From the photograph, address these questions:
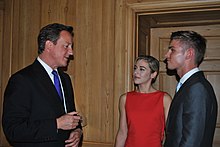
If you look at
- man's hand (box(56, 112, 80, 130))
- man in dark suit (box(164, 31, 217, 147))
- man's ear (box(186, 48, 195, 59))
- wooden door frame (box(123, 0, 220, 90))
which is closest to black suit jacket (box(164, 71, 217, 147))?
man in dark suit (box(164, 31, 217, 147))

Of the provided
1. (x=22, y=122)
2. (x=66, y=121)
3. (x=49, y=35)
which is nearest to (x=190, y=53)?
(x=66, y=121)

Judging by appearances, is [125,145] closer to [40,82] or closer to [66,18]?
[40,82]

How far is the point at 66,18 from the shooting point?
313 centimetres

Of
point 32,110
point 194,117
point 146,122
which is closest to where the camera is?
point 194,117

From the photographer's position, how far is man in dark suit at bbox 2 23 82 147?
2141mm

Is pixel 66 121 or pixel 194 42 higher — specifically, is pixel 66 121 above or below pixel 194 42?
below

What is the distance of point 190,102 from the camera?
6.17 ft

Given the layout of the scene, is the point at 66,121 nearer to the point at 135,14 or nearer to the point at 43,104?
the point at 43,104

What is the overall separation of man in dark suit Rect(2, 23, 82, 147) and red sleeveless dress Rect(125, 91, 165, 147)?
43 cm

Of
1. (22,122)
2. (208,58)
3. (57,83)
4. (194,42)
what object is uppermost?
(194,42)

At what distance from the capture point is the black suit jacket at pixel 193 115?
6.08 ft

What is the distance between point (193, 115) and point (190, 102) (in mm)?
77

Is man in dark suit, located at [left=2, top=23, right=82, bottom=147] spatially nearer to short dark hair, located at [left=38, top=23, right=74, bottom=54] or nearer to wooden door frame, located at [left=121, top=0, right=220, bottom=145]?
short dark hair, located at [left=38, top=23, right=74, bottom=54]

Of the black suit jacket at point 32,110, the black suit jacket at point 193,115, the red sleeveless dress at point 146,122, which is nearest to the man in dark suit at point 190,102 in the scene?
the black suit jacket at point 193,115
